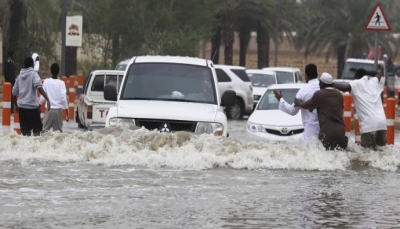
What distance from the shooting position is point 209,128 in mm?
17406

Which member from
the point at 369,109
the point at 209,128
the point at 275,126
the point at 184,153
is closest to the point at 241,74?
the point at 275,126

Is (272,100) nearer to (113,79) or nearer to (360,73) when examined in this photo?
(360,73)

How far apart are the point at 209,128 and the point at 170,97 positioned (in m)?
1.01

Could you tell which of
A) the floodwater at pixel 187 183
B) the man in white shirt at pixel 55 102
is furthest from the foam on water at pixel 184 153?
the man in white shirt at pixel 55 102

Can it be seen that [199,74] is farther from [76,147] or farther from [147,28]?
[147,28]

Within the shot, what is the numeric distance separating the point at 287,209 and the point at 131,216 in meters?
1.80

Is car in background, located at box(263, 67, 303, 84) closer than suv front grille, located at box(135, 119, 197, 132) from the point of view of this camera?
No

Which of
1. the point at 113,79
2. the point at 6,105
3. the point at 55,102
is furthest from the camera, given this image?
the point at 113,79

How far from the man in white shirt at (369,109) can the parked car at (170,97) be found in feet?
6.53

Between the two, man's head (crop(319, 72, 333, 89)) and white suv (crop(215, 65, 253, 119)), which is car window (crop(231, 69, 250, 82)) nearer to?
white suv (crop(215, 65, 253, 119))

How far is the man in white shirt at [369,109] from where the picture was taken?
1720cm

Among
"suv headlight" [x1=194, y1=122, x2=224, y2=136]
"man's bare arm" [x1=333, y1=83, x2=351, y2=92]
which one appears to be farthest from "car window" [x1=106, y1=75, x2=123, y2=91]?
"man's bare arm" [x1=333, y1=83, x2=351, y2=92]

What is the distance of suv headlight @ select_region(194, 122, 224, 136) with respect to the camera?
17.3 meters

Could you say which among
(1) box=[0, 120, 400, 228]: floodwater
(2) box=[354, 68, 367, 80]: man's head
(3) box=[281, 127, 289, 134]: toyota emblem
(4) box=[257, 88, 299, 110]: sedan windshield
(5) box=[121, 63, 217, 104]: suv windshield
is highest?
(2) box=[354, 68, 367, 80]: man's head
